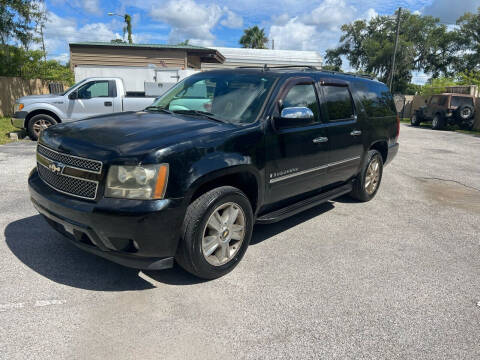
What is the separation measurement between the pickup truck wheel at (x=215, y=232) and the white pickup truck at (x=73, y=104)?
811 cm

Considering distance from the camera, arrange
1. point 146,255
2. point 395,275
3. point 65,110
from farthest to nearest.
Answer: point 65,110, point 395,275, point 146,255

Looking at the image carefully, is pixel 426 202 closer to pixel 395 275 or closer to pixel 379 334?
pixel 395 275

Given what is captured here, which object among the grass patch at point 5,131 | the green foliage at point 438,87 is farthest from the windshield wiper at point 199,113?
the green foliage at point 438,87

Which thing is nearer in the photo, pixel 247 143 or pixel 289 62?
pixel 247 143

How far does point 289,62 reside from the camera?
30.1 meters

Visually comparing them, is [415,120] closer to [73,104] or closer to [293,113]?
[73,104]

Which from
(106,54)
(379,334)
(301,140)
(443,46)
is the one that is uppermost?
(443,46)

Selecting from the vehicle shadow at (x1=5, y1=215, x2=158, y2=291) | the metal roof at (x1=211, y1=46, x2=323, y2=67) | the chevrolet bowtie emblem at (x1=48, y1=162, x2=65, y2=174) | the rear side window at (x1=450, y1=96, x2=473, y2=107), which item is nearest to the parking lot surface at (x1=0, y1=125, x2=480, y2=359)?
the vehicle shadow at (x1=5, y1=215, x2=158, y2=291)

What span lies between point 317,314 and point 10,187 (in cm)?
526

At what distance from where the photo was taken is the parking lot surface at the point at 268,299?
8.03ft

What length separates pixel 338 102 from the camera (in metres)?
4.66

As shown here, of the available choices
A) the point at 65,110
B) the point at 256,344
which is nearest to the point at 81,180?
the point at 256,344

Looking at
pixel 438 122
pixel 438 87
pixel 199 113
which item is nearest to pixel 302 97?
pixel 199 113

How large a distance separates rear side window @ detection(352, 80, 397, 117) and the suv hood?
2.73m
